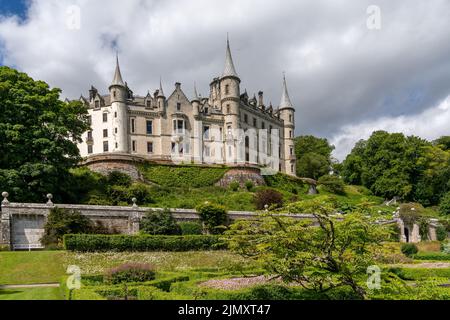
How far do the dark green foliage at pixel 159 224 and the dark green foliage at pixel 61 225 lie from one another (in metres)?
3.94

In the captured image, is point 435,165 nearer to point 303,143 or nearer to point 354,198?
point 354,198

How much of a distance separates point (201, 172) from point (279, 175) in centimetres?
1391

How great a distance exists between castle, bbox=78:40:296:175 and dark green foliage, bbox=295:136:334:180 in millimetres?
11131

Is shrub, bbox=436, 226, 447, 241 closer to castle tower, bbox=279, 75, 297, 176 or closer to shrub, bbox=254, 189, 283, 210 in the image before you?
shrub, bbox=254, 189, 283, 210

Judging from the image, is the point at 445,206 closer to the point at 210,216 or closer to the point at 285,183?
the point at 285,183

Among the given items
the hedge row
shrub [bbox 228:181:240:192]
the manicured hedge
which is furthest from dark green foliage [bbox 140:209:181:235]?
shrub [bbox 228:181:240:192]

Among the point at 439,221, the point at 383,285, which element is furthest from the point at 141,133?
the point at 383,285

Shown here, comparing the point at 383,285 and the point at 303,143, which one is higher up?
the point at 303,143

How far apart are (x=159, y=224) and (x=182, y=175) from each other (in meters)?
23.4

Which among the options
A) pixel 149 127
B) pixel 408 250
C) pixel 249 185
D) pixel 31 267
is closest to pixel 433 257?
pixel 408 250

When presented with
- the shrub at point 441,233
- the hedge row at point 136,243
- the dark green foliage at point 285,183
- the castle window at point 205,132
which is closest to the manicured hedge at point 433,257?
the shrub at point 441,233

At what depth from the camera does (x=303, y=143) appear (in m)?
87.2

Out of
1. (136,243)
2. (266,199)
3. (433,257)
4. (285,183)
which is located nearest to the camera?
(136,243)

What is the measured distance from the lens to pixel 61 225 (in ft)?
94.4
